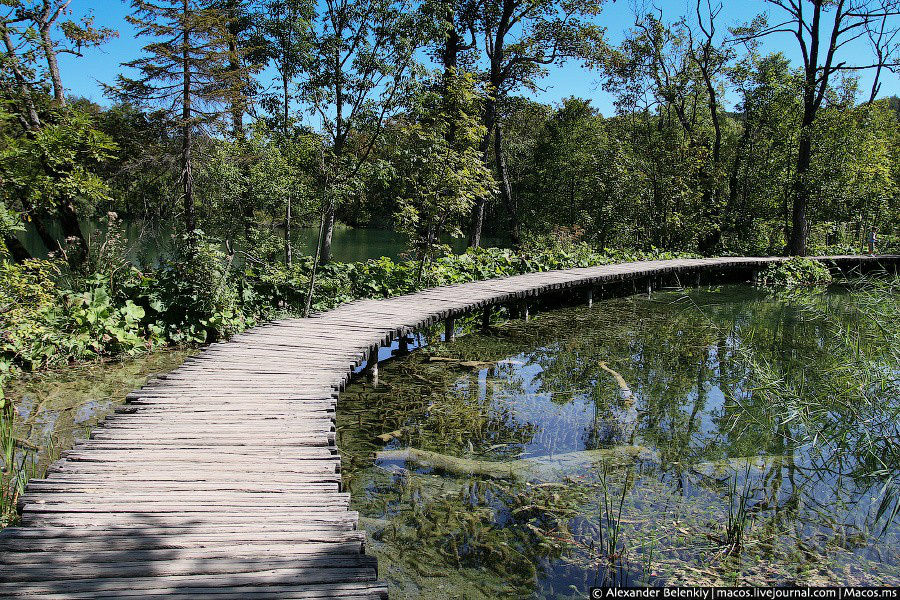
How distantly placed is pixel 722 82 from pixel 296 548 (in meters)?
28.7

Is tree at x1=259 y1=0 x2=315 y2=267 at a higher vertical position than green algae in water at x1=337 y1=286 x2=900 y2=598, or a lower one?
higher

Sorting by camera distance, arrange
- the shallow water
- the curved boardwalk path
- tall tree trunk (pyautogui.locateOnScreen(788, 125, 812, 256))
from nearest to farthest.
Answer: the curved boardwalk path → the shallow water → tall tree trunk (pyautogui.locateOnScreen(788, 125, 812, 256))

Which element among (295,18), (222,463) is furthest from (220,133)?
(222,463)

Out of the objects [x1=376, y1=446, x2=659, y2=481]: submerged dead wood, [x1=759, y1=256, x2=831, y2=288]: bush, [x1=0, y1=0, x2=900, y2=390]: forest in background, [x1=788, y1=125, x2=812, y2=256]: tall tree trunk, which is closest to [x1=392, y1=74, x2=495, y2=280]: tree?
[x1=0, y1=0, x2=900, y2=390]: forest in background

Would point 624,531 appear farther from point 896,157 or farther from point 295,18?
point 896,157

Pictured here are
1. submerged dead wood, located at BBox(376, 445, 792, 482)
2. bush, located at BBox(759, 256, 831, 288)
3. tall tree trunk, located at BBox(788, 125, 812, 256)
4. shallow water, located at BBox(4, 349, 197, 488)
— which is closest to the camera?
submerged dead wood, located at BBox(376, 445, 792, 482)

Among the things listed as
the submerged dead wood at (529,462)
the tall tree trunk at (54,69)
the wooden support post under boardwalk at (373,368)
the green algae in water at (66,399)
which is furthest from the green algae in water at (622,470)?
the tall tree trunk at (54,69)

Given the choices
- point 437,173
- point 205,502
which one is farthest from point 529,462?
point 437,173

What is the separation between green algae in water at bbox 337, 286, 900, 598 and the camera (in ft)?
12.1

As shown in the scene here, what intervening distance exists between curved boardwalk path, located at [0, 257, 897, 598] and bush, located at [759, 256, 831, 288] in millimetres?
16311

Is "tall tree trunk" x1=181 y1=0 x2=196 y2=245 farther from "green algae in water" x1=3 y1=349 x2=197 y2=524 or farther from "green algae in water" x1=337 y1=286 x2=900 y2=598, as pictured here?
"green algae in water" x1=337 y1=286 x2=900 y2=598

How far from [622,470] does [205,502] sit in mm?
3337

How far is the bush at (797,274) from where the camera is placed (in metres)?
17.6

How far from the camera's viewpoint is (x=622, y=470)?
198 inches
